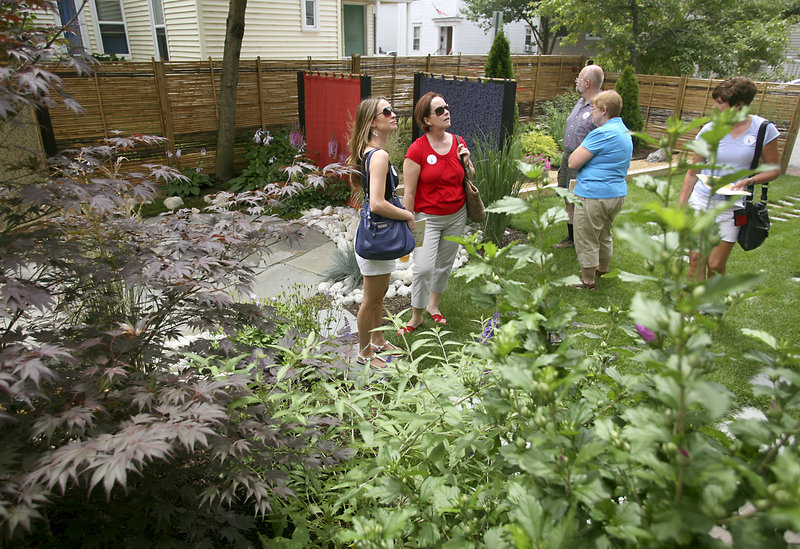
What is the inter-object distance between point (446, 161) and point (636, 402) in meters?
2.89

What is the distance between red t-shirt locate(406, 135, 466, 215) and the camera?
12.9 ft

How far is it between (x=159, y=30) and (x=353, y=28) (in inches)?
296

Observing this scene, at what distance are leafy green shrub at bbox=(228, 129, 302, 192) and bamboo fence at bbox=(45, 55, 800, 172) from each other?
1.79 ft

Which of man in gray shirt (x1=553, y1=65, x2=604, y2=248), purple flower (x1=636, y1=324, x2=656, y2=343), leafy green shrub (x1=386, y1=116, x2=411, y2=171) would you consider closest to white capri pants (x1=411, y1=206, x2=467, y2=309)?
man in gray shirt (x1=553, y1=65, x2=604, y2=248)

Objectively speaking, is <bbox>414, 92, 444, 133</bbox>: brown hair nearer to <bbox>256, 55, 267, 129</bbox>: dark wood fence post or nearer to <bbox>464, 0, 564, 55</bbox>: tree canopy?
<bbox>256, 55, 267, 129</bbox>: dark wood fence post

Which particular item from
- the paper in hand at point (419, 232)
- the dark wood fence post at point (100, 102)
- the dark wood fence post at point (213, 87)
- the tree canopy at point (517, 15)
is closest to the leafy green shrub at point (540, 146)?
the dark wood fence post at point (213, 87)

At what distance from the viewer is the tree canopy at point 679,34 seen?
1510 centimetres

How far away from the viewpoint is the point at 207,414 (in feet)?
4.94

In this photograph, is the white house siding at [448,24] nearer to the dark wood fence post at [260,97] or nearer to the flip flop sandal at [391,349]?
the dark wood fence post at [260,97]

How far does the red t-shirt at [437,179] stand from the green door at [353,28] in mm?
16239

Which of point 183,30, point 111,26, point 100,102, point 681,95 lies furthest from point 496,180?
point 111,26

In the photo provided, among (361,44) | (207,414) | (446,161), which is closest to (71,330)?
(207,414)

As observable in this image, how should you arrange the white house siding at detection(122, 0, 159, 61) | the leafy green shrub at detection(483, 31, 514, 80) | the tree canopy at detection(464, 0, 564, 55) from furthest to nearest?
the tree canopy at detection(464, 0, 564, 55), the white house siding at detection(122, 0, 159, 61), the leafy green shrub at detection(483, 31, 514, 80)

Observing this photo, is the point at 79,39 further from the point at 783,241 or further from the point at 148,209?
the point at 783,241
